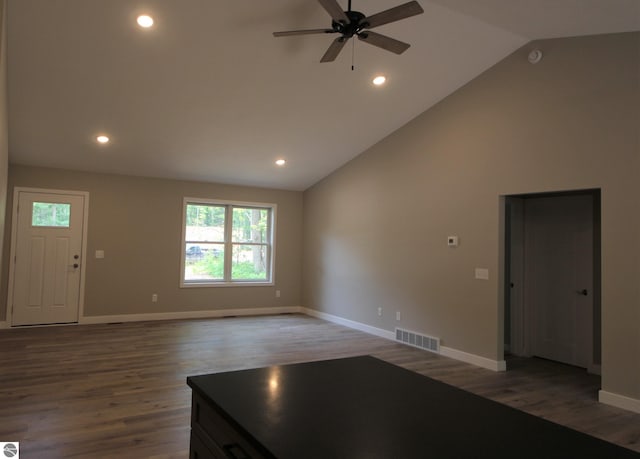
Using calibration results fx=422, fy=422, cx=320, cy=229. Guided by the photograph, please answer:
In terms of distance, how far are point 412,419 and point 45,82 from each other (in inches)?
202

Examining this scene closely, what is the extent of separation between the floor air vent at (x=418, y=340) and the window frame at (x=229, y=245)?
10.7ft

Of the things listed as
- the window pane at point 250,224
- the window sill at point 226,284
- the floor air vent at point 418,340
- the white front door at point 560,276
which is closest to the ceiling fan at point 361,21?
the white front door at point 560,276

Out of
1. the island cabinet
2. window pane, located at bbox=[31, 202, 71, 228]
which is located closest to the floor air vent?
the island cabinet

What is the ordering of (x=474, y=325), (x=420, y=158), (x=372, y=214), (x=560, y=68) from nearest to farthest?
(x=560, y=68)
(x=474, y=325)
(x=420, y=158)
(x=372, y=214)

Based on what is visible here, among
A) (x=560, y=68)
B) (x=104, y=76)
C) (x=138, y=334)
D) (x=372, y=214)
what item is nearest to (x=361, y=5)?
(x=560, y=68)

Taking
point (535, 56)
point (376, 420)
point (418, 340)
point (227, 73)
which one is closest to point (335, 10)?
point (227, 73)

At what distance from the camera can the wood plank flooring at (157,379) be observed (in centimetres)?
290

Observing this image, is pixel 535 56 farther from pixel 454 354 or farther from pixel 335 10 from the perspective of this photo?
pixel 454 354

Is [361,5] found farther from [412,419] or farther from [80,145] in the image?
[80,145]

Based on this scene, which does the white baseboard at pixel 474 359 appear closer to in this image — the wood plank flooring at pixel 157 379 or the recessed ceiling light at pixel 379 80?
the wood plank flooring at pixel 157 379

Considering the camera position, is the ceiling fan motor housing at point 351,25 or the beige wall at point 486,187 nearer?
the ceiling fan motor housing at point 351,25

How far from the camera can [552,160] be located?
4340 mm

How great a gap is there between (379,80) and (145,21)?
2574 mm

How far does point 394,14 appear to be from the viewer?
3.02 meters
